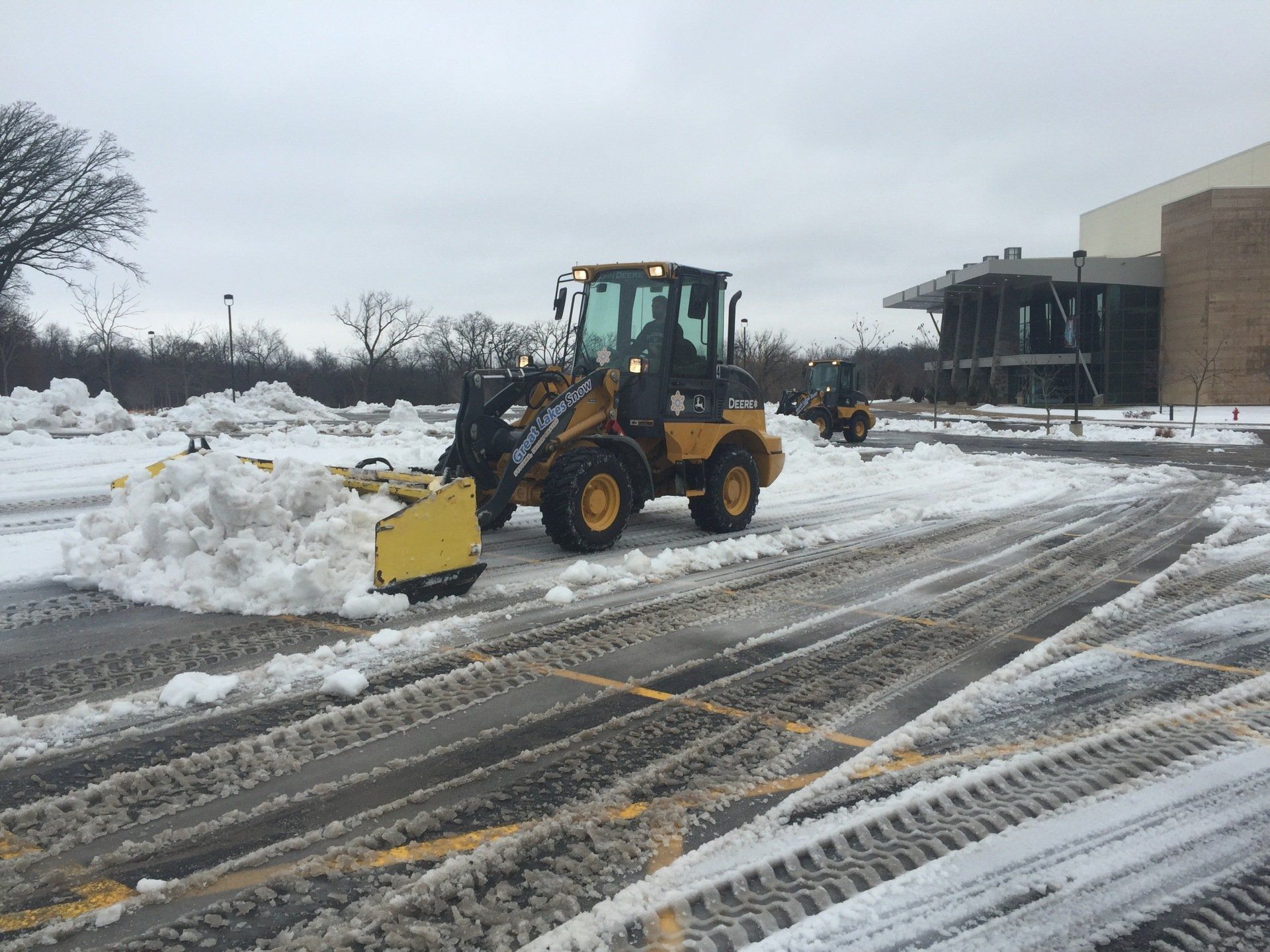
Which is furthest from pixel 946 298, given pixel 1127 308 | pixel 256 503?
pixel 256 503

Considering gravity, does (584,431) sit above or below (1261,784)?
above

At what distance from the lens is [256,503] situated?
6531 millimetres

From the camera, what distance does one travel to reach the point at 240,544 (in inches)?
254

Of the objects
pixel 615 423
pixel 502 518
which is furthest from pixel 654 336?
pixel 502 518

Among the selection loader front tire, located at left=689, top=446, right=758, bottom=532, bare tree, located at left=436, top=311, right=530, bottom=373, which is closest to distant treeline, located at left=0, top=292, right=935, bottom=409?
bare tree, located at left=436, top=311, right=530, bottom=373

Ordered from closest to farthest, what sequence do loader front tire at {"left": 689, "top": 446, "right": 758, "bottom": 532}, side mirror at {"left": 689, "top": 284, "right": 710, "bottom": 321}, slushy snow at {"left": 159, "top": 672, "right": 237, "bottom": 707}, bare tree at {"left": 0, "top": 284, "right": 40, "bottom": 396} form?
slushy snow at {"left": 159, "top": 672, "right": 237, "bottom": 707}
side mirror at {"left": 689, "top": 284, "right": 710, "bottom": 321}
loader front tire at {"left": 689, "top": 446, "right": 758, "bottom": 532}
bare tree at {"left": 0, "top": 284, "right": 40, "bottom": 396}

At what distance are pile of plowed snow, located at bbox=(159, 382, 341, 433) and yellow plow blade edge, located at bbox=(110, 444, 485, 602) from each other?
19.8 m

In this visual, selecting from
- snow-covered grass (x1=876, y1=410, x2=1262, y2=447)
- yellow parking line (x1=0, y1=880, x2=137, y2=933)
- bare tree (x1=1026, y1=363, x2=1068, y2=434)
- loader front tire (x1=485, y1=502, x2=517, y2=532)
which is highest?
bare tree (x1=1026, y1=363, x2=1068, y2=434)

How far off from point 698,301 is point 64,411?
2113cm

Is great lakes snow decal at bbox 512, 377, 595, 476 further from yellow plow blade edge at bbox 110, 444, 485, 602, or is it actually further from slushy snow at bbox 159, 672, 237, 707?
slushy snow at bbox 159, 672, 237, 707

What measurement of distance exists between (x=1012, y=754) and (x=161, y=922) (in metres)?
3.31

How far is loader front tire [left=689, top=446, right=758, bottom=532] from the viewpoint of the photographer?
32.1 ft

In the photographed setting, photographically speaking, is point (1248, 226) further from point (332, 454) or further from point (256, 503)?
point (256, 503)

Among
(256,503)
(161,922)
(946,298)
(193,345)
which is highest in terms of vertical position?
(946,298)
